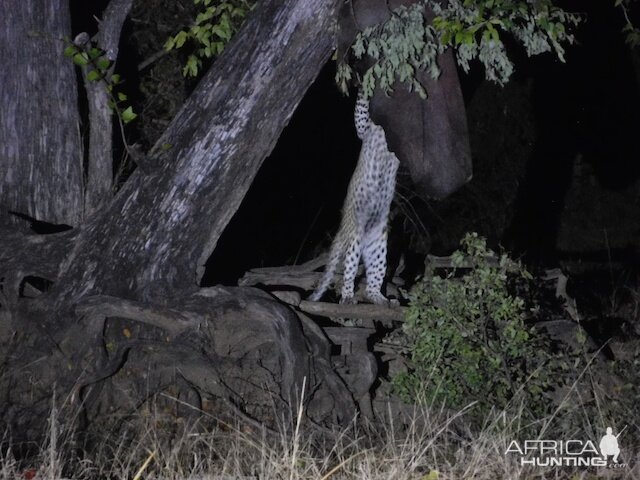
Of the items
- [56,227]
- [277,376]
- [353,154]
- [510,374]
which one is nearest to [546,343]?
[510,374]

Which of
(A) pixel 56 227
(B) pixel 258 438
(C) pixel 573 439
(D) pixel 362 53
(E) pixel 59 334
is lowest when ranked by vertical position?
(C) pixel 573 439

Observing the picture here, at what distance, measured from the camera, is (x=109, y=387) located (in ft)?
25.2

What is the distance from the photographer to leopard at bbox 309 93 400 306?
28.5ft

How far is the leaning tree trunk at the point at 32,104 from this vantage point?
7.90 m

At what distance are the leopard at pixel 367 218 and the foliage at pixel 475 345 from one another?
822mm

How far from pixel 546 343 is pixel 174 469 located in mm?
2966

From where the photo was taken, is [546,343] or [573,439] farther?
[546,343]

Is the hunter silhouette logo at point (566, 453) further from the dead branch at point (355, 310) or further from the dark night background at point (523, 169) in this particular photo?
the dark night background at point (523, 169)

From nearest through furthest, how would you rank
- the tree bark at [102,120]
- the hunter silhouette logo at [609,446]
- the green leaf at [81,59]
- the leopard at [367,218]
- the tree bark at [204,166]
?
the hunter silhouette logo at [609,446], the tree bark at [204,166], the green leaf at [81,59], the tree bark at [102,120], the leopard at [367,218]

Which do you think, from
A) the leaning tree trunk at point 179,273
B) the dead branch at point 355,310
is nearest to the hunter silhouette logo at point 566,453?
the leaning tree trunk at point 179,273

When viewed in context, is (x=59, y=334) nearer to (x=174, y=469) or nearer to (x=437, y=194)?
(x=174, y=469)

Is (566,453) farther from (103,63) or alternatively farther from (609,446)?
(103,63)

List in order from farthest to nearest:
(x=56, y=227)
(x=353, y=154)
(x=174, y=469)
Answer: (x=353, y=154)
(x=56, y=227)
(x=174, y=469)

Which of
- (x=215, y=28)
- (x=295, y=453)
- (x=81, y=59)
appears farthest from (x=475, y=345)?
(x=81, y=59)
